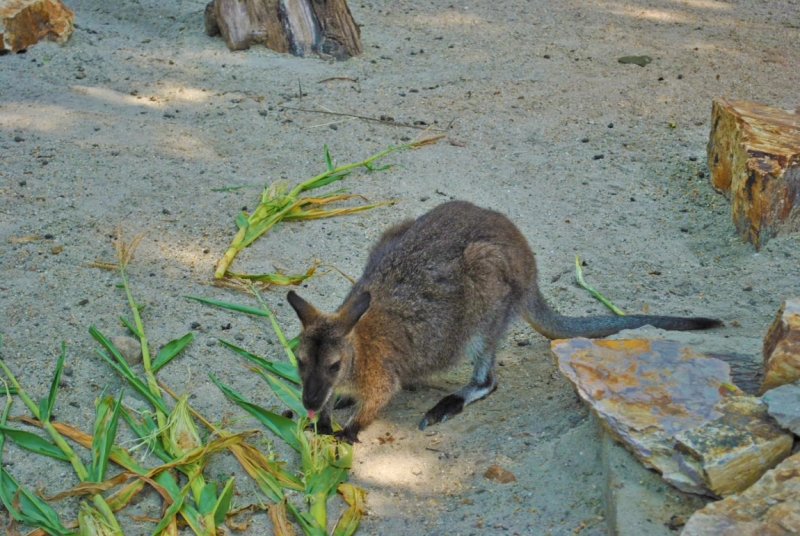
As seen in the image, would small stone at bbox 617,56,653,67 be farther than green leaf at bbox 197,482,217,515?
Yes

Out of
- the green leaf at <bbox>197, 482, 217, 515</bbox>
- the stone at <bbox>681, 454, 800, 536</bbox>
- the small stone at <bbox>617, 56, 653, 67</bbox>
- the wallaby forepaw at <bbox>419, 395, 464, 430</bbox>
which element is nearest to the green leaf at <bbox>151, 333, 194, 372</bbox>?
the green leaf at <bbox>197, 482, 217, 515</bbox>

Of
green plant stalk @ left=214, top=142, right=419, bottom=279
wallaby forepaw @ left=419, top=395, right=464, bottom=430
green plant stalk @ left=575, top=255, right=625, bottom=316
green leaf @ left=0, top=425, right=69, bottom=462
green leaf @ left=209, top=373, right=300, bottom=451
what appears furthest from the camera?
green plant stalk @ left=214, top=142, right=419, bottom=279

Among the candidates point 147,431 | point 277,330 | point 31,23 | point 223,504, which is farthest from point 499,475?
point 31,23

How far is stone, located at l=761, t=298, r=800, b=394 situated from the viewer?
10.9 ft

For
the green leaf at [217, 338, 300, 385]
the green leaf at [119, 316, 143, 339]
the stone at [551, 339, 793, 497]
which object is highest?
the stone at [551, 339, 793, 497]

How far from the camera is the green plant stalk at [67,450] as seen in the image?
3492mm

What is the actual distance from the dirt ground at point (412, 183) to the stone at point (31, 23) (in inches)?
4.5

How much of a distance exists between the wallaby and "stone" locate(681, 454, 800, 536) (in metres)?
1.55

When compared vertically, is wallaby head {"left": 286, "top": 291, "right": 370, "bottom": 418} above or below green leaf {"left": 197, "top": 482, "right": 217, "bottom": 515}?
above

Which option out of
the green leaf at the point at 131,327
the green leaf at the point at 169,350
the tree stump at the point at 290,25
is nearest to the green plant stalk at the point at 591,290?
the green leaf at the point at 169,350

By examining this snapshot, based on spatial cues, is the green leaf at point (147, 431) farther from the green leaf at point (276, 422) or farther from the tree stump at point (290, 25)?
the tree stump at point (290, 25)

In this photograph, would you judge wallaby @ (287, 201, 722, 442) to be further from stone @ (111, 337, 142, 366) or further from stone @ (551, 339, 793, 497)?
stone @ (111, 337, 142, 366)

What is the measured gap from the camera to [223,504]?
11.8ft

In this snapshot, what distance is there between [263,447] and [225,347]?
A: 741 mm
